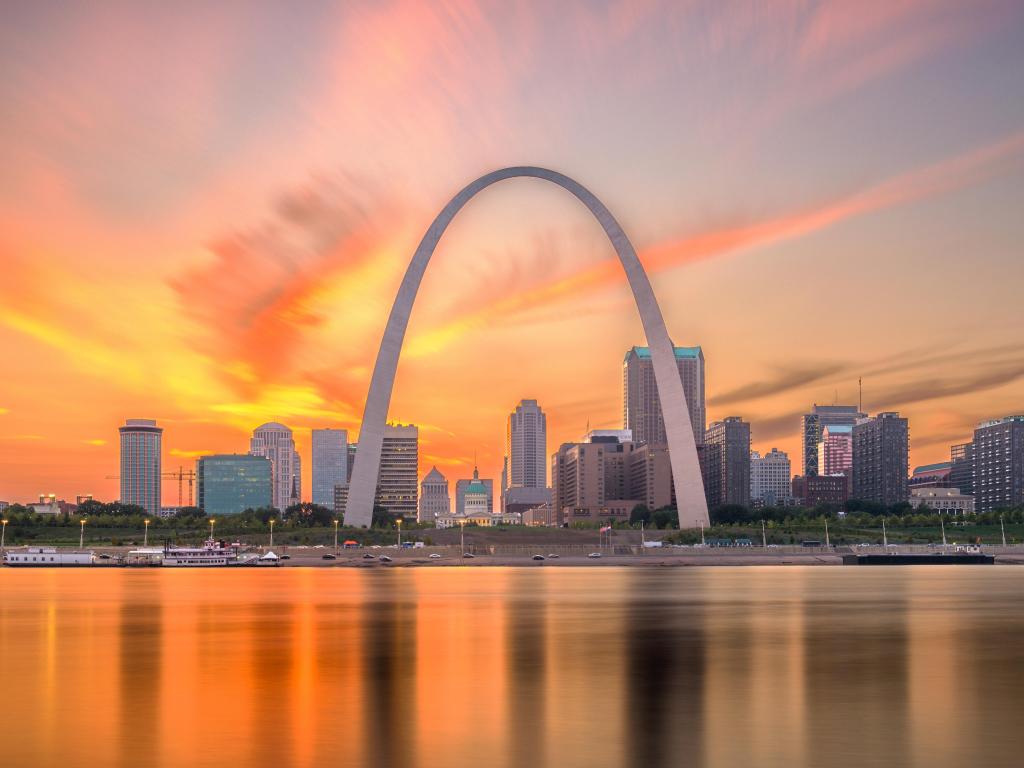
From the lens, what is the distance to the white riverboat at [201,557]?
10888 centimetres

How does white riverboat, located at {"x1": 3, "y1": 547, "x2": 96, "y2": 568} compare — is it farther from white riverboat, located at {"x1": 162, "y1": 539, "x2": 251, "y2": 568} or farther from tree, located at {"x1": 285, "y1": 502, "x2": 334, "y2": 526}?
tree, located at {"x1": 285, "y1": 502, "x2": 334, "y2": 526}

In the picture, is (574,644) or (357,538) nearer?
(574,644)

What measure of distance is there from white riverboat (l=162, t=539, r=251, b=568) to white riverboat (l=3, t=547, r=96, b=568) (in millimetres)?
8019

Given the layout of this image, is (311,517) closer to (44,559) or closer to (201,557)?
(201,557)

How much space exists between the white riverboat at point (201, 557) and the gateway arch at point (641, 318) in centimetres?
1475

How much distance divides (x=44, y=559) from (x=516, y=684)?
9774 cm

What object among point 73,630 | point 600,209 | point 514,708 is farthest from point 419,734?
point 600,209

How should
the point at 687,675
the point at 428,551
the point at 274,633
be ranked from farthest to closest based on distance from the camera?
the point at 428,551, the point at 274,633, the point at 687,675

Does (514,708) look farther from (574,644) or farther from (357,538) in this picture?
(357,538)

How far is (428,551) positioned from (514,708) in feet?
329

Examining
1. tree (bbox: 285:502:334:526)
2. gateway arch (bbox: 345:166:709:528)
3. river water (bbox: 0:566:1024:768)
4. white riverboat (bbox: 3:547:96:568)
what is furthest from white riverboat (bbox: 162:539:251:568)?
river water (bbox: 0:566:1024:768)

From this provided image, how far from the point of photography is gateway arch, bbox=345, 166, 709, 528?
105938 millimetres

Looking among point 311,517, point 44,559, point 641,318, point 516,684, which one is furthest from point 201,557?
point 516,684

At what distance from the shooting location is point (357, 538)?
121 meters
